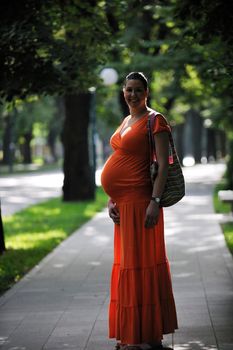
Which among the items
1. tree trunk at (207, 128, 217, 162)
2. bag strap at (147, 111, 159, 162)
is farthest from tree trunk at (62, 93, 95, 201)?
tree trunk at (207, 128, 217, 162)

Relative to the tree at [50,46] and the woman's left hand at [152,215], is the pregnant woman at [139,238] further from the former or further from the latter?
the tree at [50,46]

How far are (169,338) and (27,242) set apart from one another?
25.2 ft

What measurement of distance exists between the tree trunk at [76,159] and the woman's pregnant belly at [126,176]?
17.8 meters

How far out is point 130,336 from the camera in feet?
19.3

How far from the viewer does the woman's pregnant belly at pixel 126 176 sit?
5926mm

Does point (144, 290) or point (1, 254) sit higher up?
point (144, 290)

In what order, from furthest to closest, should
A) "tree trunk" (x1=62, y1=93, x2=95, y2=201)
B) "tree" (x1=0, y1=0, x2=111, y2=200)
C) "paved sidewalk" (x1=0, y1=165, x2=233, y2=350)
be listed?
"tree trunk" (x1=62, y1=93, x2=95, y2=201), "tree" (x1=0, y1=0, x2=111, y2=200), "paved sidewalk" (x1=0, y1=165, x2=233, y2=350)

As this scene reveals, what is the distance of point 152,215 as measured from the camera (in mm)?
5789

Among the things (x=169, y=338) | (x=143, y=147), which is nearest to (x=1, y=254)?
(x=169, y=338)

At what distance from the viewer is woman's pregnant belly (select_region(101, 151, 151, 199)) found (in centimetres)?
593

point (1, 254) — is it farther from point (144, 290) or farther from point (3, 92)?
point (144, 290)

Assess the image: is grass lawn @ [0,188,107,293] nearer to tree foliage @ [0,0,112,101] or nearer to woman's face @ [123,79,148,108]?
tree foliage @ [0,0,112,101]

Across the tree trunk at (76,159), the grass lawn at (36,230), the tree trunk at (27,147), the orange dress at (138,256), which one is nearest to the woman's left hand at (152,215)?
the orange dress at (138,256)

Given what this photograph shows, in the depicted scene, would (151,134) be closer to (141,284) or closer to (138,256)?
(138,256)
